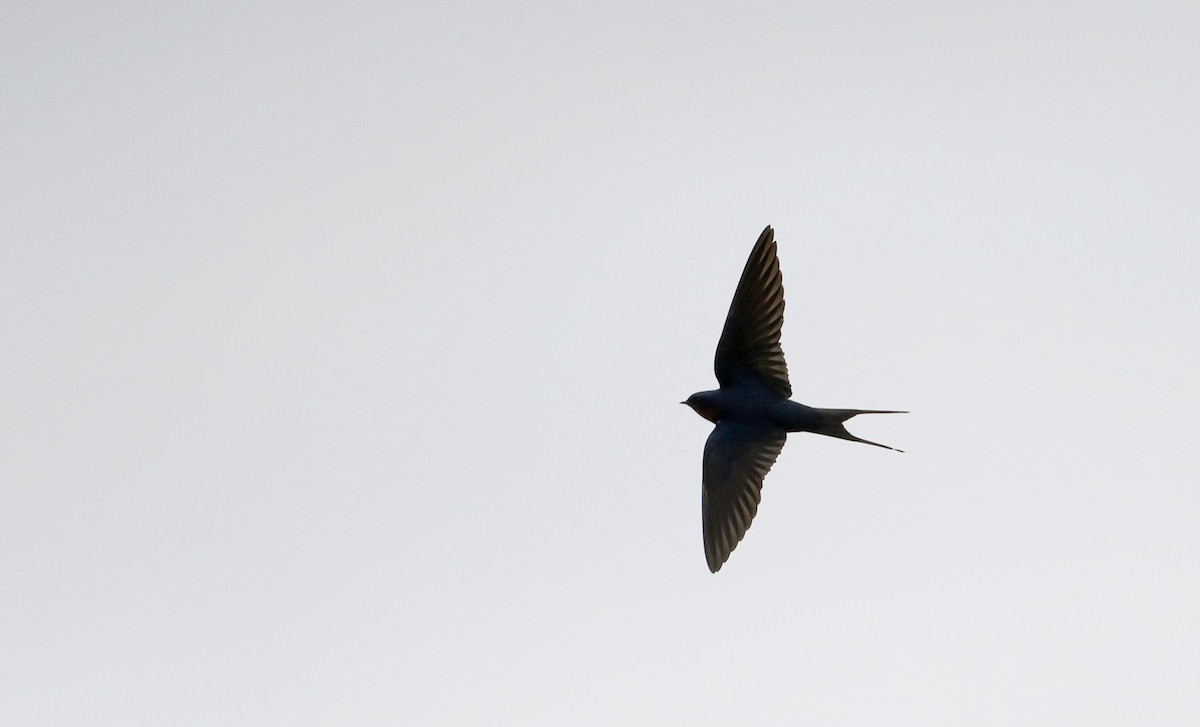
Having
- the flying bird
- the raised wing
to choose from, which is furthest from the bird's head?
the raised wing

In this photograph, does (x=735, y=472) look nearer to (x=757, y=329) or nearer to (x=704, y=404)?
(x=704, y=404)

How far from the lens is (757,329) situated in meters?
4.86

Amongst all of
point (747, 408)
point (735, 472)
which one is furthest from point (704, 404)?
point (735, 472)

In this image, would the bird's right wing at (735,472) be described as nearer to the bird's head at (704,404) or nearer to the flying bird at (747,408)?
the flying bird at (747,408)

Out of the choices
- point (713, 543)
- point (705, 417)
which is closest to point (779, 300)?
point (705, 417)

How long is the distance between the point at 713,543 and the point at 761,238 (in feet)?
4.35

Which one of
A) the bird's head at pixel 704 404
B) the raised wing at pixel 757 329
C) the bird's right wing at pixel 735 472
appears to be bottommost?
the bird's right wing at pixel 735 472

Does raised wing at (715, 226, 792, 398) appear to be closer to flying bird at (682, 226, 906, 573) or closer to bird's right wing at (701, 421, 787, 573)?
flying bird at (682, 226, 906, 573)

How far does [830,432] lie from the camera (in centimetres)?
454

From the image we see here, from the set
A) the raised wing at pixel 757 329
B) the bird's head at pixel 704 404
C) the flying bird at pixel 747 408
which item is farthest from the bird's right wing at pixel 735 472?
the raised wing at pixel 757 329

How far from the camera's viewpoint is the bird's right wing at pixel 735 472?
476 centimetres

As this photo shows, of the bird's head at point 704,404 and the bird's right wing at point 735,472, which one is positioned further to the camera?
the bird's head at point 704,404

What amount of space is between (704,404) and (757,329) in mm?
412

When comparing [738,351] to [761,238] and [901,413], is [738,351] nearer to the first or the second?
[761,238]
